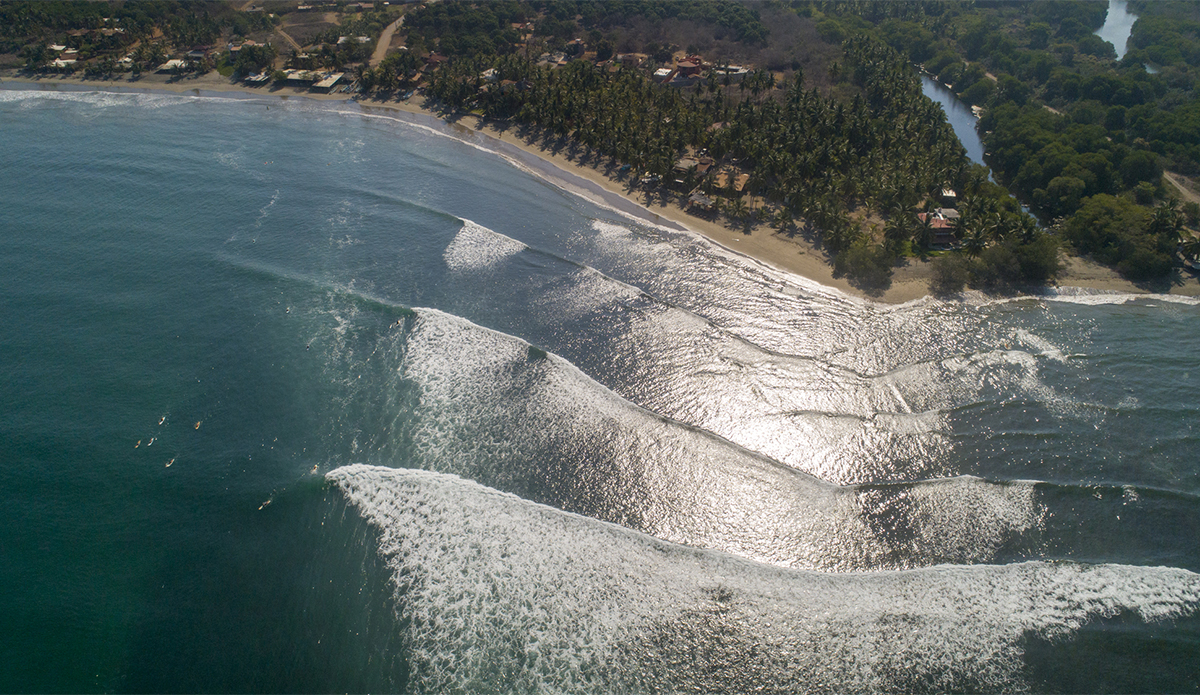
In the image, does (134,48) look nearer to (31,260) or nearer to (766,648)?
(31,260)

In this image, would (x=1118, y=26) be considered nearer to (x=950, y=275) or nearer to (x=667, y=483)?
(x=950, y=275)

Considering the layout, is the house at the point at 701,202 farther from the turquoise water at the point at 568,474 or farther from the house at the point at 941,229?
the house at the point at 941,229

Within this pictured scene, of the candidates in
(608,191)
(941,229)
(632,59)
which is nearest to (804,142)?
(941,229)

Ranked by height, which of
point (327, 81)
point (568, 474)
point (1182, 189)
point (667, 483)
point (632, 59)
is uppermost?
point (1182, 189)

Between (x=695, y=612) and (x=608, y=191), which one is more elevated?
(x=608, y=191)

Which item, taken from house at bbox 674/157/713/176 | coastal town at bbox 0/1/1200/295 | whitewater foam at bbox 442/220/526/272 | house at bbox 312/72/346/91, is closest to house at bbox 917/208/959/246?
coastal town at bbox 0/1/1200/295

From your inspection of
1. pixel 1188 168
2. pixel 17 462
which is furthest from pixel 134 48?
pixel 1188 168

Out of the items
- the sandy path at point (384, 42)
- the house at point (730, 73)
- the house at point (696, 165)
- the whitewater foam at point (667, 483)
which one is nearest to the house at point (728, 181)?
the house at point (696, 165)
